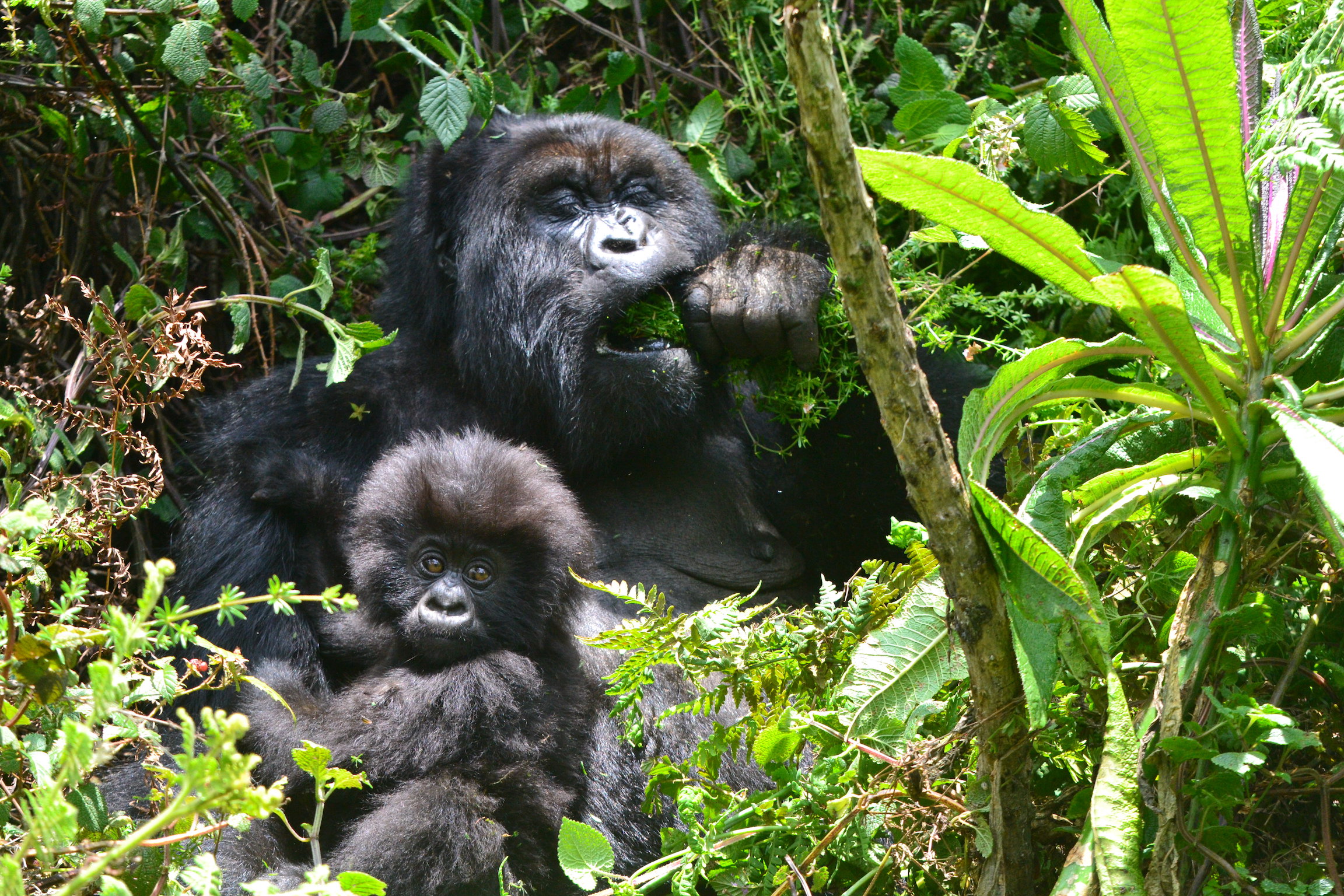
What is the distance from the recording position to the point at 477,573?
2531mm

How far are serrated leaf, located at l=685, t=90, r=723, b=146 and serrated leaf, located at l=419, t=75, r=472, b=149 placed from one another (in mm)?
900

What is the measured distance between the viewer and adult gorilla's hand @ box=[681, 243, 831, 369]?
273 cm

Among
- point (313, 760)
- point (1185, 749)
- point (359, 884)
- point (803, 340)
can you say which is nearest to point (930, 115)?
point (803, 340)

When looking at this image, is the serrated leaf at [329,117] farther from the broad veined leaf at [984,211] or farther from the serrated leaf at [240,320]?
the broad veined leaf at [984,211]

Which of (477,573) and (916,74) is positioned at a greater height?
(916,74)

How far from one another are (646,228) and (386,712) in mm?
1298

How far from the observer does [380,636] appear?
8.39 ft

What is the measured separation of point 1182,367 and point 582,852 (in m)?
1.10

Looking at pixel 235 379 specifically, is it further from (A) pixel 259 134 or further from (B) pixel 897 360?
(B) pixel 897 360

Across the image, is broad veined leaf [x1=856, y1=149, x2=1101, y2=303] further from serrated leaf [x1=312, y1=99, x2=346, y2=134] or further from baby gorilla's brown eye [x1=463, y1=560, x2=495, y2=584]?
serrated leaf [x1=312, y1=99, x2=346, y2=134]

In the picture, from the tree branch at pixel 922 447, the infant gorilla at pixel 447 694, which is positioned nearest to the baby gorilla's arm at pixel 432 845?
the infant gorilla at pixel 447 694

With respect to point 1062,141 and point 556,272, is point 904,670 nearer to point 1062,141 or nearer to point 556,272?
point 1062,141

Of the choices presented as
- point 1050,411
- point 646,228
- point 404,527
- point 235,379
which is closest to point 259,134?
point 235,379

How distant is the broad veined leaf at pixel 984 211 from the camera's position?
162cm
